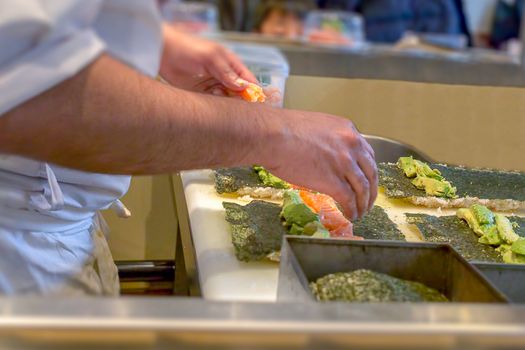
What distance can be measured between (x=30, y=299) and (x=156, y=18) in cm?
35

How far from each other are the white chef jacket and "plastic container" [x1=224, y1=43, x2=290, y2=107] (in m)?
0.53

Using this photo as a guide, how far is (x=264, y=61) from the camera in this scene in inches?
82.4

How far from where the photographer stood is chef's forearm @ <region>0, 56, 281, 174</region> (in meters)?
0.70

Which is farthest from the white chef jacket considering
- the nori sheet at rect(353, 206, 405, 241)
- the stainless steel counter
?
the nori sheet at rect(353, 206, 405, 241)

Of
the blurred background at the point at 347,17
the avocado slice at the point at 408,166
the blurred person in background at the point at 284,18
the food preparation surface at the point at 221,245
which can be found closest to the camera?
the food preparation surface at the point at 221,245

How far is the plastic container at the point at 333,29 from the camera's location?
372 centimetres

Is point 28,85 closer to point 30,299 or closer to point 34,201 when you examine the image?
point 30,299

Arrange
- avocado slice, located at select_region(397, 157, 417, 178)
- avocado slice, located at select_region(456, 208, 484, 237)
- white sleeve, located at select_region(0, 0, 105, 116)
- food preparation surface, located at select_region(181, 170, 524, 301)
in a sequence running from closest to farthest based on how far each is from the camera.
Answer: white sleeve, located at select_region(0, 0, 105, 116), food preparation surface, located at select_region(181, 170, 524, 301), avocado slice, located at select_region(456, 208, 484, 237), avocado slice, located at select_region(397, 157, 417, 178)

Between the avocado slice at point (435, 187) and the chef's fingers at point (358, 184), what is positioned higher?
the chef's fingers at point (358, 184)

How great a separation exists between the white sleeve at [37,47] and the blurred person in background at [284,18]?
3.67m

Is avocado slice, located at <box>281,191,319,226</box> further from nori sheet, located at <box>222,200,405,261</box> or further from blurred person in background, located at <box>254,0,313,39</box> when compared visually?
blurred person in background, located at <box>254,0,313,39</box>

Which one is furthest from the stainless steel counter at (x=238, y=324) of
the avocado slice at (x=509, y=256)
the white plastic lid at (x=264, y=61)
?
the white plastic lid at (x=264, y=61)

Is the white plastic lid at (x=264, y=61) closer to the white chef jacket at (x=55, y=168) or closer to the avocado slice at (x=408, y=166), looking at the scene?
the avocado slice at (x=408, y=166)

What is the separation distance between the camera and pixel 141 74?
2.52 ft
